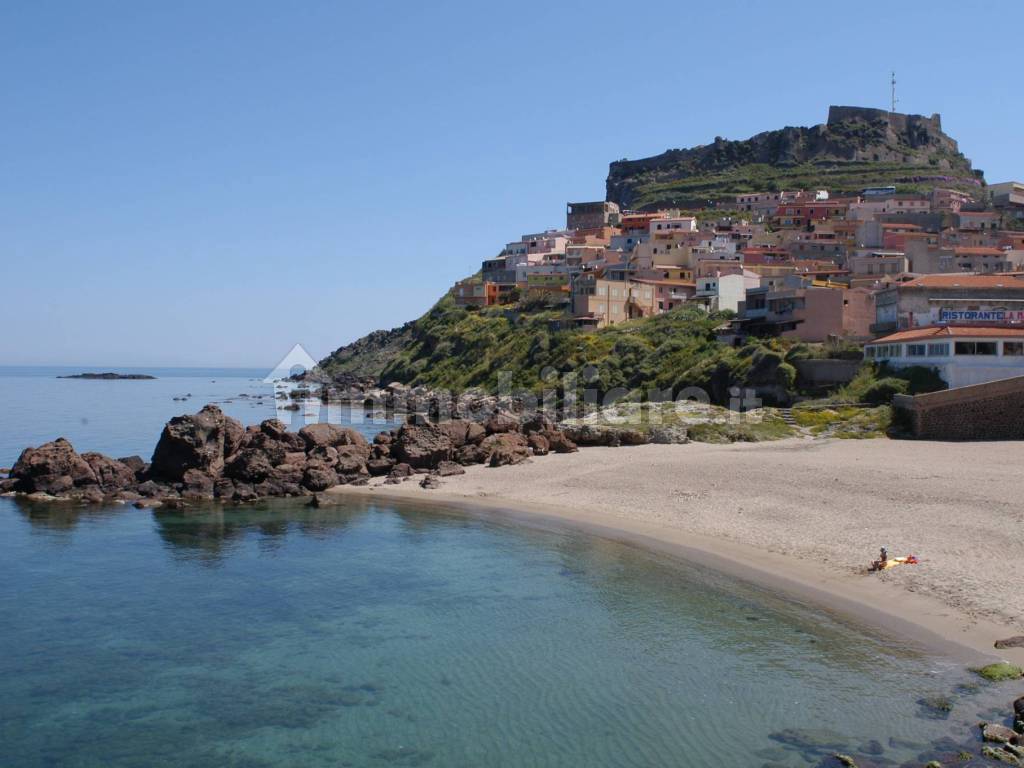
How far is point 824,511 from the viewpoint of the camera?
24.2 metres

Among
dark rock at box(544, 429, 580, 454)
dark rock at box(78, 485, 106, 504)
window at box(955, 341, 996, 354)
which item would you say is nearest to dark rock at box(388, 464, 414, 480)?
dark rock at box(544, 429, 580, 454)

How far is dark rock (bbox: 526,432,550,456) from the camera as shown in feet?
124

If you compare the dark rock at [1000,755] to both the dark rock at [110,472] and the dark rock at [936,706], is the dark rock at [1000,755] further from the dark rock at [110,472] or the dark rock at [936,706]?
the dark rock at [110,472]

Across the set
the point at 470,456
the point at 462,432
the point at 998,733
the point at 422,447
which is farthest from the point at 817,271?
the point at 998,733

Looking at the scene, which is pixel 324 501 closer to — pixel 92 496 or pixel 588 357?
pixel 92 496

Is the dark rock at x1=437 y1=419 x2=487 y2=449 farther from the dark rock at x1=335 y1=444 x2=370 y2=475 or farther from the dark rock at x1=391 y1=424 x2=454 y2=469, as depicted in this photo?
the dark rock at x1=335 y1=444 x2=370 y2=475

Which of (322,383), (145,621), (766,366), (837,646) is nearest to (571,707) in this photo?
(837,646)

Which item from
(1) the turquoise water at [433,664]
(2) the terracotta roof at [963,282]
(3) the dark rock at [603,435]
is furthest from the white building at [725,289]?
(1) the turquoise water at [433,664]

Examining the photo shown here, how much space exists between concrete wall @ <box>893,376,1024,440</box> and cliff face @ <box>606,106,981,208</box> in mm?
98023

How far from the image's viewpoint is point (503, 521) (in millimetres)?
27781

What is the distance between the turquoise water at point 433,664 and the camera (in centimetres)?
1301

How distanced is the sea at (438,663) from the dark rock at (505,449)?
1037cm

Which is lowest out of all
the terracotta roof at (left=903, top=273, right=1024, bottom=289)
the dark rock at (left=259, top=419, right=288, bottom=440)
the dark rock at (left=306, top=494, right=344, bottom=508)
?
the dark rock at (left=306, top=494, right=344, bottom=508)

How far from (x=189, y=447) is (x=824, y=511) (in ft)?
74.1
